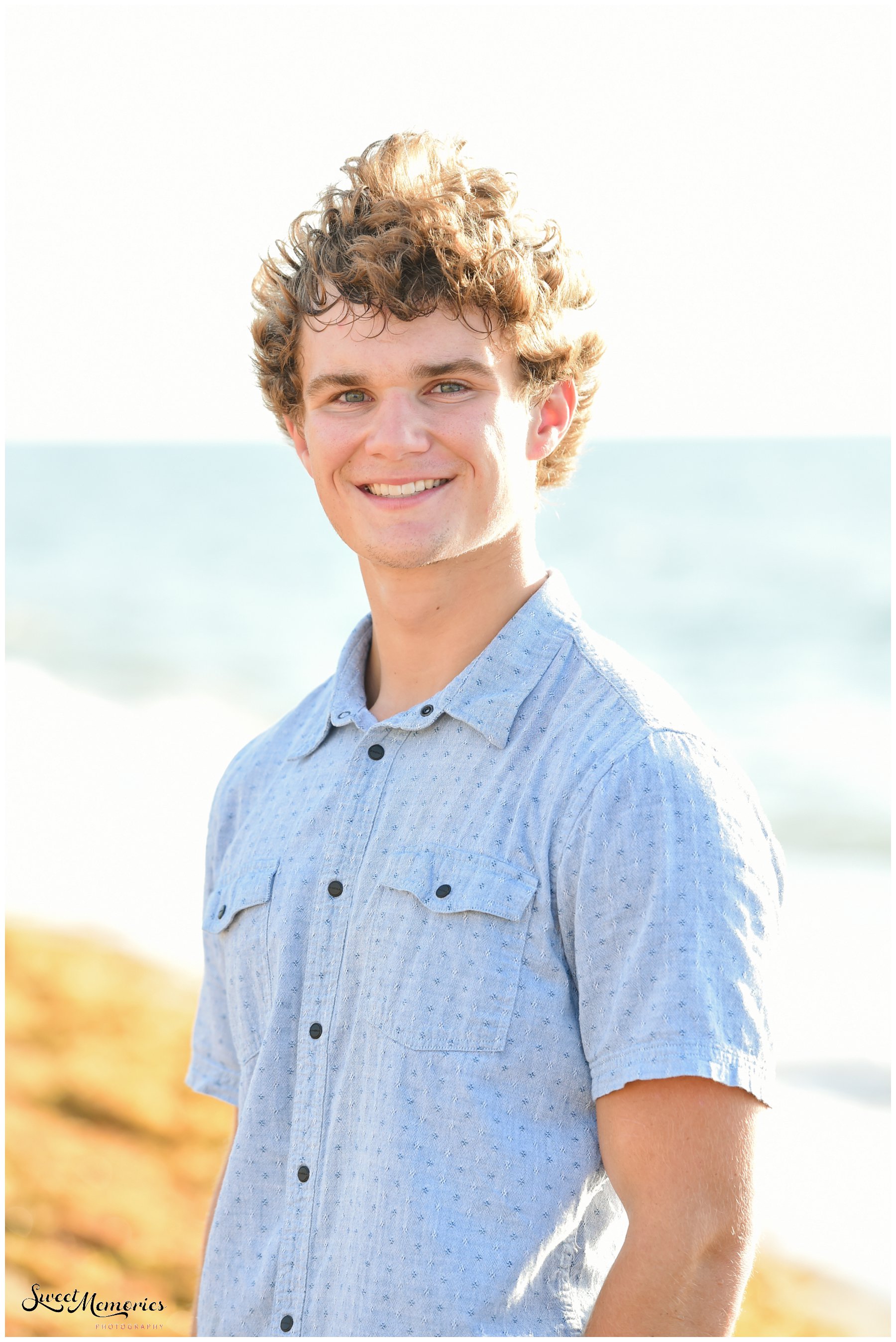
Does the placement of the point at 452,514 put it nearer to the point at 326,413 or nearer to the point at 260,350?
the point at 326,413

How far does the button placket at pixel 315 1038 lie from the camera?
1.58m

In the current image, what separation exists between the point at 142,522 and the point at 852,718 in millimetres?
21765

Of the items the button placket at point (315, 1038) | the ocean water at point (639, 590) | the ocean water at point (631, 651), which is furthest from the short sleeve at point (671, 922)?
the ocean water at point (639, 590)

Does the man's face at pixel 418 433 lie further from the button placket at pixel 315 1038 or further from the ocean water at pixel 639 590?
the ocean water at pixel 639 590

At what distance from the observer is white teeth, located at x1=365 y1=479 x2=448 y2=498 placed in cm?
168

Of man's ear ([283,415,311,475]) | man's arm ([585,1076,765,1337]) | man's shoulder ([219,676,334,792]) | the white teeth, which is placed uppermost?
man's ear ([283,415,311,475])

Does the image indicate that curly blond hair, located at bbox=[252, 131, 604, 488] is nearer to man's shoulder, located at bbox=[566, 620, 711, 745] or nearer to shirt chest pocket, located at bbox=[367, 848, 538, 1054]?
man's shoulder, located at bbox=[566, 620, 711, 745]

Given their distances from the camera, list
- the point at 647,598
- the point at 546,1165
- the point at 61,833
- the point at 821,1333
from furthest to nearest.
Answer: the point at 647,598, the point at 61,833, the point at 821,1333, the point at 546,1165

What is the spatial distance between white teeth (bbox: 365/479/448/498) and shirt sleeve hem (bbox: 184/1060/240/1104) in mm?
977

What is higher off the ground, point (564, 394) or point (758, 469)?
point (758, 469)

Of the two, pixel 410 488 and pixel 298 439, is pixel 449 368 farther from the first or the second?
pixel 298 439

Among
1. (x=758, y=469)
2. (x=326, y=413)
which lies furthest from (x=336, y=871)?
(x=758, y=469)

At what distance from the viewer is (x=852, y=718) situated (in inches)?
547
